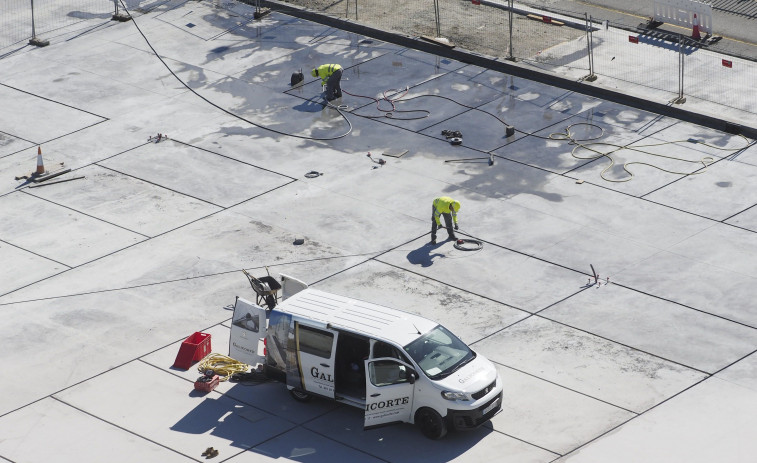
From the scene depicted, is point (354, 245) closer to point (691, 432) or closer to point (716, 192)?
point (716, 192)

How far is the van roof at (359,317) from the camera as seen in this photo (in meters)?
19.7

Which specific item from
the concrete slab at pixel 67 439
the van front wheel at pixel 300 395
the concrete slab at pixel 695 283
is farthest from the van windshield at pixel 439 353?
the concrete slab at pixel 695 283

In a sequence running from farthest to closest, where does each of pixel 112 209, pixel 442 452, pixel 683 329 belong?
pixel 112 209
pixel 683 329
pixel 442 452

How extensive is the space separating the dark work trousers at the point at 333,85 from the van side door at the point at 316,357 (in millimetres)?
13817

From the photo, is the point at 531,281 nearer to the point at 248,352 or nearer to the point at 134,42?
the point at 248,352

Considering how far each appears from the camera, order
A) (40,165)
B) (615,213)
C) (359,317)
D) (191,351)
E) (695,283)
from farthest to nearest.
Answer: (40,165) < (615,213) < (695,283) < (191,351) < (359,317)

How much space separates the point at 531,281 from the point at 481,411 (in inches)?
228

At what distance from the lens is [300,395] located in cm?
2053

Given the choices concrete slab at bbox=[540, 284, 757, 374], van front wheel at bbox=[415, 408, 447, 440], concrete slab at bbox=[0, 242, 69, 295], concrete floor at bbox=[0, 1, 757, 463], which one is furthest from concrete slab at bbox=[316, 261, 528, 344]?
concrete slab at bbox=[0, 242, 69, 295]

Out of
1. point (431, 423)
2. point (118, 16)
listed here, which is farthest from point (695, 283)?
point (118, 16)

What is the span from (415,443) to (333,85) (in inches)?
605

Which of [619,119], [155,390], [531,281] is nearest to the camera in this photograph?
[155,390]

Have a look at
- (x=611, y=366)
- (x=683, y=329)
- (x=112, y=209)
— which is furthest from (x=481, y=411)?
(x=112, y=209)

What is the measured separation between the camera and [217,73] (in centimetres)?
3538
